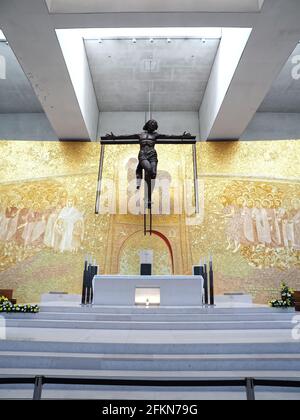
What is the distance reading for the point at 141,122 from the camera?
11.2m

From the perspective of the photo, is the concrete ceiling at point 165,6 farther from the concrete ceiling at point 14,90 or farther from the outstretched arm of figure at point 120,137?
the concrete ceiling at point 14,90

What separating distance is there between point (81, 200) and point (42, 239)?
5.25 feet

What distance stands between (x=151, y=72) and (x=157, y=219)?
4314mm

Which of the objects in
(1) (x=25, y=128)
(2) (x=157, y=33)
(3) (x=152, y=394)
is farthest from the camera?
(1) (x=25, y=128)

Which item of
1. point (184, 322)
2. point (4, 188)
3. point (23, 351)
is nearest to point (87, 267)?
point (184, 322)

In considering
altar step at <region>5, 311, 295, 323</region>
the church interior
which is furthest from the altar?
altar step at <region>5, 311, 295, 323</region>

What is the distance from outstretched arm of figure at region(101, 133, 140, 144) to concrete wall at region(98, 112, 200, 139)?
11.9ft

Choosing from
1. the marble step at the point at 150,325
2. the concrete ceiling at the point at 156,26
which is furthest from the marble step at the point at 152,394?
the concrete ceiling at the point at 156,26

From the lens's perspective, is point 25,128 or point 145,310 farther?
point 25,128

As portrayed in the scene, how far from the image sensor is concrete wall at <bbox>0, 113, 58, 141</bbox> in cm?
1109

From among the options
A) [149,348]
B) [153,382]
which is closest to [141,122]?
[149,348]

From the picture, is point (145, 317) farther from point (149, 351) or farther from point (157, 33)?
point (157, 33)

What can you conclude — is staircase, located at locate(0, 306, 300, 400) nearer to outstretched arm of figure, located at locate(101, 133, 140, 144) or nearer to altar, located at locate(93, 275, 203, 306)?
altar, located at locate(93, 275, 203, 306)

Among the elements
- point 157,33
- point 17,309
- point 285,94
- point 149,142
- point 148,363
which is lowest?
point 148,363
